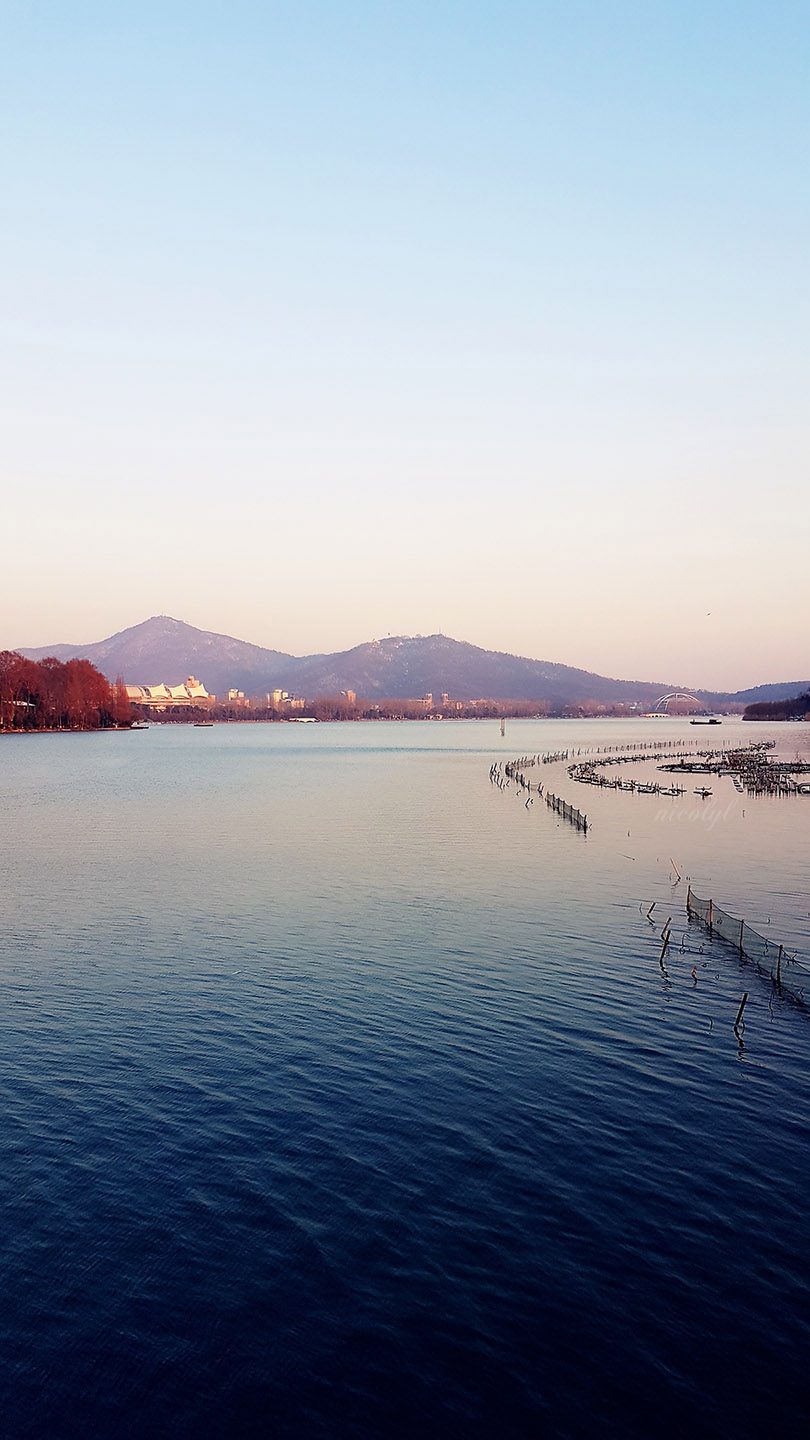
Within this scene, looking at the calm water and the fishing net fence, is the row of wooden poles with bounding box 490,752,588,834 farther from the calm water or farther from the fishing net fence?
the calm water

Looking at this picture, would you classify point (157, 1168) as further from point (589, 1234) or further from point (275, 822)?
point (275, 822)

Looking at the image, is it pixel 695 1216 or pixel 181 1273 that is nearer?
pixel 181 1273

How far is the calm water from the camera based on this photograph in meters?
15.0

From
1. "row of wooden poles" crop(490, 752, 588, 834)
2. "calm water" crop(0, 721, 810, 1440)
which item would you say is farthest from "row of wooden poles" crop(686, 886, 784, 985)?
"row of wooden poles" crop(490, 752, 588, 834)

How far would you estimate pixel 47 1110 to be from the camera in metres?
24.6

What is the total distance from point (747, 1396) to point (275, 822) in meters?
75.5

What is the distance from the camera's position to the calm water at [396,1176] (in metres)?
15.0

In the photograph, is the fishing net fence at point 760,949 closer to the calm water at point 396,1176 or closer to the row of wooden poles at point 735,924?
the row of wooden poles at point 735,924

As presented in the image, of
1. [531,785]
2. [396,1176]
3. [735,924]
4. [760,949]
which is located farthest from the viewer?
[531,785]

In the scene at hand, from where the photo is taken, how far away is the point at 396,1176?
837 inches

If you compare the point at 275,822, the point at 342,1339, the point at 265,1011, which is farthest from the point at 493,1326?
the point at 275,822

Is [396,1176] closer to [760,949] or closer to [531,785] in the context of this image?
[760,949]

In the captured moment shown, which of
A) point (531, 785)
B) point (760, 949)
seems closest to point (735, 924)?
point (760, 949)

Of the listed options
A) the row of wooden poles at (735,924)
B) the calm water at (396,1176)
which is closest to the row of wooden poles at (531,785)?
the row of wooden poles at (735,924)
